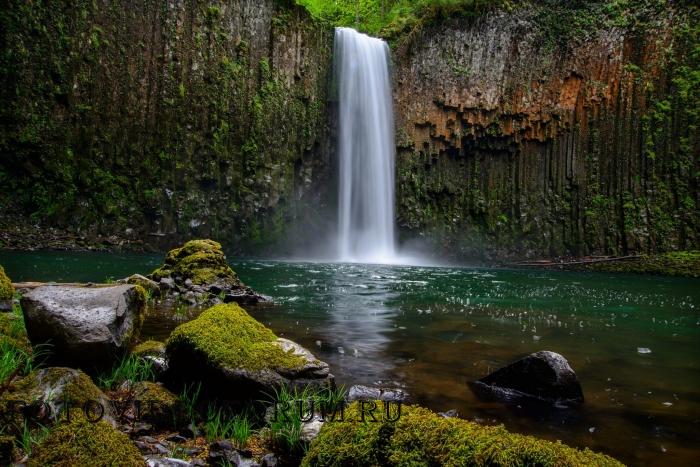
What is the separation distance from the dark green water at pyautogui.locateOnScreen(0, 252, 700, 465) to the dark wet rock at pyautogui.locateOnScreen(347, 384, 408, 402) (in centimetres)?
16

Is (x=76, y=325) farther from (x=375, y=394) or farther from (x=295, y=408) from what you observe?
(x=375, y=394)

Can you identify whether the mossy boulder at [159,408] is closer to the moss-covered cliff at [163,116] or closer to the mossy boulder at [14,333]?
the mossy boulder at [14,333]

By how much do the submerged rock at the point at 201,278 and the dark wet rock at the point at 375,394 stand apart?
579 centimetres

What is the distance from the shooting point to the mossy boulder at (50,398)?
2912 millimetres

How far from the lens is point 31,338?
4109mm

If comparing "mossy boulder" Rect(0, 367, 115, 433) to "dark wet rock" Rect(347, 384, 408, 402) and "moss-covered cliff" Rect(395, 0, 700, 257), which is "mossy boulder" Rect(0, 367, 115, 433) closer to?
"dark wet rock" Rect(347, 384, 408, 402)

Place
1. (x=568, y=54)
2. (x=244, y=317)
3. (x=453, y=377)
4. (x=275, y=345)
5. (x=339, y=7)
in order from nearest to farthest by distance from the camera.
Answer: (x=275, y=345) → (x=244, y=317) → (x=453, y=377) → (x=568, y=54) → (x=339, y=7)

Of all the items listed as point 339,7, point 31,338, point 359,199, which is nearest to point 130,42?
point 359,199

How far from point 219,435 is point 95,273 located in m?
12.2

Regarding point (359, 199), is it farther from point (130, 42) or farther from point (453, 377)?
point (453, 377)

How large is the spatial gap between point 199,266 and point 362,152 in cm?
2088

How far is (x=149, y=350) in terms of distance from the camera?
15.6 ft

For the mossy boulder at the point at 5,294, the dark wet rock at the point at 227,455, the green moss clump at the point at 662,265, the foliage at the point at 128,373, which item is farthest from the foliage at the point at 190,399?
the green moss clump at the point at 662,265

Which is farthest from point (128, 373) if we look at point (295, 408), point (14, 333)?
point (295, 408)
